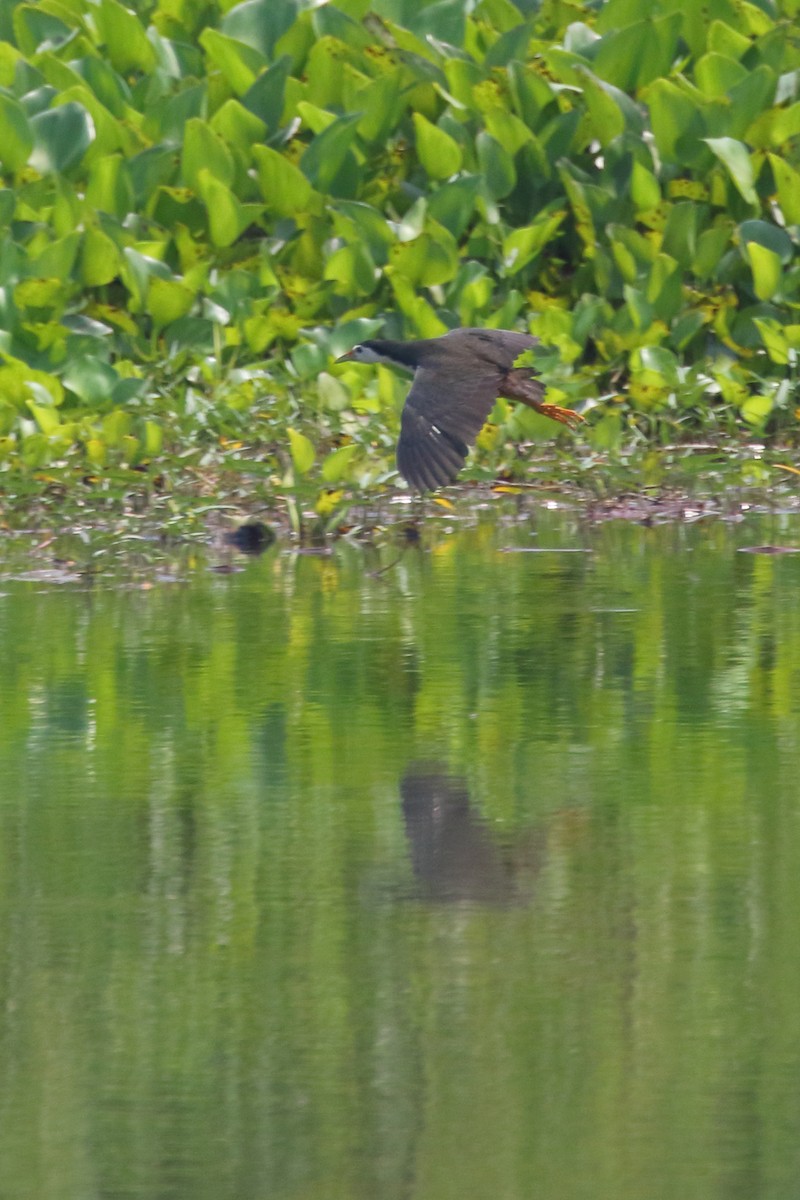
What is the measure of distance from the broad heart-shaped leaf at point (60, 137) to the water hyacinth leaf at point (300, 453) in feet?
7.62

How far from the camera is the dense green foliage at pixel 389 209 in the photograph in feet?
28.4

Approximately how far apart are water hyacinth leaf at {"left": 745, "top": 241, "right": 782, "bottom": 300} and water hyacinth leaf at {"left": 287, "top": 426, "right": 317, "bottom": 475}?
2281mm

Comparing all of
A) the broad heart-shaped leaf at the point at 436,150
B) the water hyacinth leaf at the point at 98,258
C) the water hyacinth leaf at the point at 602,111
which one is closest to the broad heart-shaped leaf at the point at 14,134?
the water hyacinth leaf at the point at 98,258

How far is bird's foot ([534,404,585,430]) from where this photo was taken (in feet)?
26.1

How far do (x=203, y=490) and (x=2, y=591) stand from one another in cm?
130

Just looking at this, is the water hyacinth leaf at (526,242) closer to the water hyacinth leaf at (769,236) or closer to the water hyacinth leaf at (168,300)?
the water hyacinth leaf at (769,236)

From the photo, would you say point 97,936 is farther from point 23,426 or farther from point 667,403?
point 667,403

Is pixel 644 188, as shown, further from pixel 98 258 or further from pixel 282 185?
pixel 98 258

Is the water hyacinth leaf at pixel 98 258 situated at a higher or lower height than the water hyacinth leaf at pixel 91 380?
higher

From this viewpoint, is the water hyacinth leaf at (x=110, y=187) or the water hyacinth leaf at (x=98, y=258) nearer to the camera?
the water hyacinth leaf at (x=98, y=258)

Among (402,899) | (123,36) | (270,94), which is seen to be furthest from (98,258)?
(402,899)

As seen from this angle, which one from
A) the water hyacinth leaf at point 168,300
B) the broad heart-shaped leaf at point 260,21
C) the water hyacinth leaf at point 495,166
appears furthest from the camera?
the broad heart-shaped leaf at point 260,21

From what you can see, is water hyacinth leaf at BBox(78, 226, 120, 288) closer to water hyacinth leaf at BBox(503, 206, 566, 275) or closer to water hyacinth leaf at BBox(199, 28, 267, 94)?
water hyacinth leaf at BBox(199, 28, 267, 94)

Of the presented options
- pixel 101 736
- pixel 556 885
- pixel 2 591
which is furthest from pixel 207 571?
pixel 556 885
